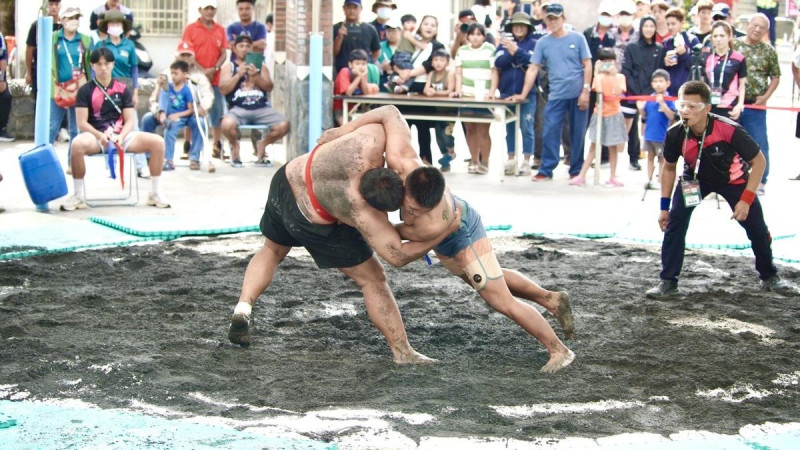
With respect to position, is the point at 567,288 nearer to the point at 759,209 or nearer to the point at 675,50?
the point at 759,209

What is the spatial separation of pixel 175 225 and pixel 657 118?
4.69 meters

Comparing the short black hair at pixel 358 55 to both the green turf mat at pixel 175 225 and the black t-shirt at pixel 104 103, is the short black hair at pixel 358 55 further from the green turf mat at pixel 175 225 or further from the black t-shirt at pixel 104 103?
the green turf mat at pixel 175 225

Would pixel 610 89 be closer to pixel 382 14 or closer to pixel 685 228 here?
pixel 382 14

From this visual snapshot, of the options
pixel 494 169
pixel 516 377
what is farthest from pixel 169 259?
pixel 494 169

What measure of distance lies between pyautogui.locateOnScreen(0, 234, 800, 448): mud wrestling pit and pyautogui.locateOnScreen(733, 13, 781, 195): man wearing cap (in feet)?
9.65

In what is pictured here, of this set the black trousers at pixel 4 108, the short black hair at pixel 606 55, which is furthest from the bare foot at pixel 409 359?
the black trousers at pixel 4 108

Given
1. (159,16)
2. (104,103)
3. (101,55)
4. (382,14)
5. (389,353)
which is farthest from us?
(159,16)

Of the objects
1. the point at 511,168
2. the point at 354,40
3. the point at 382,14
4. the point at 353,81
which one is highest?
the point at 382,14

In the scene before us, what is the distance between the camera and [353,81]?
38.1 ft

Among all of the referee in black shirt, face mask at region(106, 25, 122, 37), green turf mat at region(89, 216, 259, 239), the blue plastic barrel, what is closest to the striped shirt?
face mask at region(106, 25, 122, 37)

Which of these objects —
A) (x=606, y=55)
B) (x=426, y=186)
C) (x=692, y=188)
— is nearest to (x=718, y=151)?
(x=692, y=188)

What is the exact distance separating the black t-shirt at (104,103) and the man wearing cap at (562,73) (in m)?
3.92

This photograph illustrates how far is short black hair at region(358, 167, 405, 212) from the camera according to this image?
4875mm

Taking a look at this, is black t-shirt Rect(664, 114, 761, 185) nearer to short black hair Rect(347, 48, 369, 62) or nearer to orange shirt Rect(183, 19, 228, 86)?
short black hair Rect(347, 48, 369, 62)
